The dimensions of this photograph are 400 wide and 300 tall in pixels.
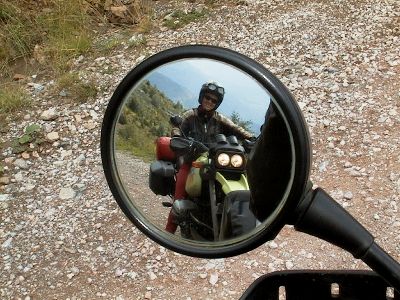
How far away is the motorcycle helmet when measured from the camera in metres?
1.10

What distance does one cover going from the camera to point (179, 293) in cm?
268

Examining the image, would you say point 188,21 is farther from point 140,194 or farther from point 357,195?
point 140,194

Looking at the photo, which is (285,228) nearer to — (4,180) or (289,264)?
(289,264)

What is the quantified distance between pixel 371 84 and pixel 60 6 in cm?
205

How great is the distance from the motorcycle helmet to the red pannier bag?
0.11m

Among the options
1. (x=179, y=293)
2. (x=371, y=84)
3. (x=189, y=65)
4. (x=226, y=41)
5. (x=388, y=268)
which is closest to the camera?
(x=388, y=268)

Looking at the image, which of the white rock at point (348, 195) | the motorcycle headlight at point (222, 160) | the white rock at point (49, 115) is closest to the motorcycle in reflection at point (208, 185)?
the motorcycle headlight at point (222, 160)

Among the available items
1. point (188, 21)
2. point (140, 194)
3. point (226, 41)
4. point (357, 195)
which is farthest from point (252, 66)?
point (188, 21)

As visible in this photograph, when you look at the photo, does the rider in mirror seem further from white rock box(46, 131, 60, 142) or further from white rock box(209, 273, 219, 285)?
white rock box(46, 131, 60, 142)

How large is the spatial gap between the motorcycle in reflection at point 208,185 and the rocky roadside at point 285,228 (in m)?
1.55

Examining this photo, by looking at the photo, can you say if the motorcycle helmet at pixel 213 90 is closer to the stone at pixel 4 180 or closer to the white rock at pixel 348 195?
the white rock at pixel 348 195

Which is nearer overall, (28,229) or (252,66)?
(252,66)

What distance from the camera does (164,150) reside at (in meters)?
1.17

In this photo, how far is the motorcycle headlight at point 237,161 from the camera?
1098 millimetres
